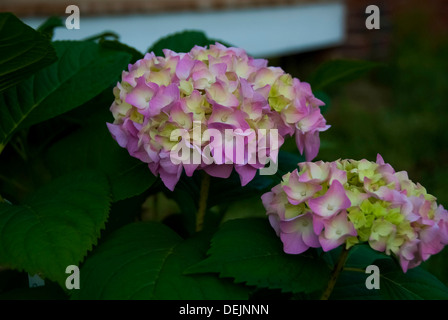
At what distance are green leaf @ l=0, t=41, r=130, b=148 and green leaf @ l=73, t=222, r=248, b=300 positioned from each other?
24cm

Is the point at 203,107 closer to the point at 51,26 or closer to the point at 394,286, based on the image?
the point at 394,286

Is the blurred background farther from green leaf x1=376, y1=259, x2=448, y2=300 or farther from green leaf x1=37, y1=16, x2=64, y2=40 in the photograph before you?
green leaf x1=37, y1=16, x2=64, y2=40

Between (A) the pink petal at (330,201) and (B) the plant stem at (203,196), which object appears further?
(B) the plant stem at (203,196)

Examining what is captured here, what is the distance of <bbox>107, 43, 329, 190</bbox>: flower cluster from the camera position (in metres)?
0.76

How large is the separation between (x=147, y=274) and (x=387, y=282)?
30cm

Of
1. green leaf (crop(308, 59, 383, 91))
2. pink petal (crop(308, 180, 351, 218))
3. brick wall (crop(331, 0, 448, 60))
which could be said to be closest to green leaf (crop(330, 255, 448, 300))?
pink petal (crop(308, 180, 351, 218))

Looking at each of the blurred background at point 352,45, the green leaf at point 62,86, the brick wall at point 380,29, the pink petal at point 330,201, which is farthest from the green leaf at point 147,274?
the brick wall at point 380,29

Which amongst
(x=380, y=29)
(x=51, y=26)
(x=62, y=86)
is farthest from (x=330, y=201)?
(x=380, y=29)

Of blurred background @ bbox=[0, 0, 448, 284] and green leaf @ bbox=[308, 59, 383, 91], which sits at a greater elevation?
green leaf @ bbox=[308, 59, 383, 91]

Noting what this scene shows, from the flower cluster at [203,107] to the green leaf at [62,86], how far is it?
117 mm

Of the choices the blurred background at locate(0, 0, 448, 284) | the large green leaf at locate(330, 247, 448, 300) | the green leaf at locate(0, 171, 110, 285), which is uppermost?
the green leaf at locate(0, 171, 110, 285)

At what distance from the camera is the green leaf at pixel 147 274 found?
0.71m

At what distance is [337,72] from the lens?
1.17 meters

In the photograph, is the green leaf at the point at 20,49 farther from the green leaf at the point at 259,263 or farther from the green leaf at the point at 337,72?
the green leaf at the point at 337,72
